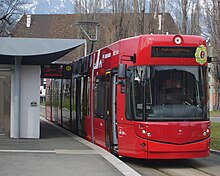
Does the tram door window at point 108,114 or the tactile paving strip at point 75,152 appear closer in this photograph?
the tactile paving strip at point 75,152

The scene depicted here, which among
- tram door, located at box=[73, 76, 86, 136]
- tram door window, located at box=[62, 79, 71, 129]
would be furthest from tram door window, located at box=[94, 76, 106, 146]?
tram door window, located at box=[62, 79, 71, 129]

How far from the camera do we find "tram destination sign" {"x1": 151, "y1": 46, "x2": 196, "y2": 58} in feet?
46.3

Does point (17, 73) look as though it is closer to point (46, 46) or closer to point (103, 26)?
point (46, 46)

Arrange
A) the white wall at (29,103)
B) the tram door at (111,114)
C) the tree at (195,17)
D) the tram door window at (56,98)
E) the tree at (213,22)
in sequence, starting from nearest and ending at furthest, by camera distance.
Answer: the tram door at (111,114), the white wall at (29,103), the tram door window at (56,98), the tree at (213,22), the tree at (195,17)

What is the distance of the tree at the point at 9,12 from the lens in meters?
46.3

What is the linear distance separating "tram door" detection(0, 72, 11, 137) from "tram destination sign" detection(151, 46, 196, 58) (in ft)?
25.3

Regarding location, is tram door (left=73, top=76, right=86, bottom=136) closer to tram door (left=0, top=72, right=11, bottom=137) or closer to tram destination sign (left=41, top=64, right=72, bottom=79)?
tram destination sign (left=41, top=64, right=72, bottom=79)

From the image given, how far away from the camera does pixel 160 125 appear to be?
13.7m

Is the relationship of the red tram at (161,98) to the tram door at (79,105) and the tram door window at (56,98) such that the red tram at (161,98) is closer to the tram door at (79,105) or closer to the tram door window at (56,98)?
the tram door at (79,105)

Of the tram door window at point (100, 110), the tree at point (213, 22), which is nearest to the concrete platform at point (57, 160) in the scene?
the tram door window at point (100, 110)

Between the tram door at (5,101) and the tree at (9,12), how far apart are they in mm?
25605

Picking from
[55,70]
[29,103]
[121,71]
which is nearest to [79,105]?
[29,103]

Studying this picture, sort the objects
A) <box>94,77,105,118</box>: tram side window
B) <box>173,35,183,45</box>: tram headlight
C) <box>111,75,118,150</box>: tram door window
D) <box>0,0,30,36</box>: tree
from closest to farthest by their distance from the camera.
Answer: <box>173,35,183,45</box>: tram headlight → <box>111,75,118,150</box>: tram door window → <box>94,77,105,118</box>: tram side window → <box>0,0,30,36</box>: tree

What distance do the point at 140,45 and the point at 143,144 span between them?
2.48 meters
